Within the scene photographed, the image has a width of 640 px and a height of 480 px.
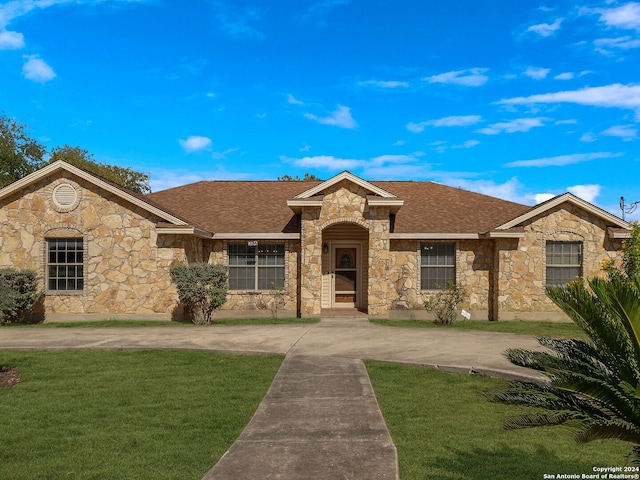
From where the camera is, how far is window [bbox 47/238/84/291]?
17.3 metres

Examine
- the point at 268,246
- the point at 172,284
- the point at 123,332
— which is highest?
the point at 268,246

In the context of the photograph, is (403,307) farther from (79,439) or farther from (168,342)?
(79,439)

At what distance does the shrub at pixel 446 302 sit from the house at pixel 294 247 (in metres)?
0.53

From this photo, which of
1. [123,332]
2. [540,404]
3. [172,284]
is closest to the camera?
[540,404]

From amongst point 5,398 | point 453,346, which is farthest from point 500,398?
point 453,346

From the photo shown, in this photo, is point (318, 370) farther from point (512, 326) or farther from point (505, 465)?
point (512, 326)

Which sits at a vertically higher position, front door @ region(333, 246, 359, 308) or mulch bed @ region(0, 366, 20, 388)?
front door @ region(333, 246, 359, 308)

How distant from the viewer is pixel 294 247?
18828mm

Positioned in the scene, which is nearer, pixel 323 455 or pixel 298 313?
pixel 323 455

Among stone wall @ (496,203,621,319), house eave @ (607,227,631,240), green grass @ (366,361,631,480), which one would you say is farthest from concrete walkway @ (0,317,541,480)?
house eave @ (607,227,631,240)

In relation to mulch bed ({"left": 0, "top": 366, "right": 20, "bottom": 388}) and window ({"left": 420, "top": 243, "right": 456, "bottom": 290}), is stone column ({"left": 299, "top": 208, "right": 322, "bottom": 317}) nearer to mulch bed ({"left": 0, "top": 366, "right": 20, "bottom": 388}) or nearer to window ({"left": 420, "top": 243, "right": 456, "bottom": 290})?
window ({"left": 420, "top": 243, "right": 456, "bottom": 290})

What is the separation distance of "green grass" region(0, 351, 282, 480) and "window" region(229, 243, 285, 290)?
8.05 meters

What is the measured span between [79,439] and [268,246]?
13329mm

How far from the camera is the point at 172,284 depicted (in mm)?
17062
